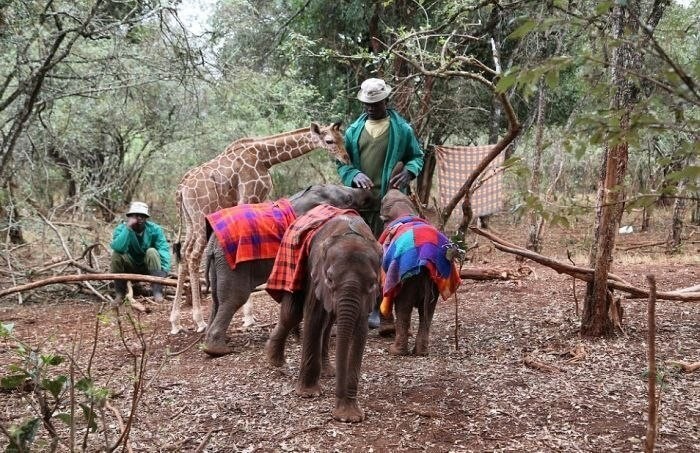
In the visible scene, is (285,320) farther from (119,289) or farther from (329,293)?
(119,289)

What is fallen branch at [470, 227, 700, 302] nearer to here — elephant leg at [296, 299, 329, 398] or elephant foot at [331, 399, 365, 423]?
elephant leg at [296, 299, 329, 398]

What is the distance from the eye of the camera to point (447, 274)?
4762 millimetres

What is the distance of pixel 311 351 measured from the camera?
391 centimetres

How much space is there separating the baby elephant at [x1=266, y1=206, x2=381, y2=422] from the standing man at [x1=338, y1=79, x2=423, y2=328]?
3.86 ft

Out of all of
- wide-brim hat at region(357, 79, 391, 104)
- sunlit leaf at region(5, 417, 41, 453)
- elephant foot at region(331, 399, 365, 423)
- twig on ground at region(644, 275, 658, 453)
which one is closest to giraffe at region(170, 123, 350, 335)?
wide-brim hat at region(357, 79, 391, 104)

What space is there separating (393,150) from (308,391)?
227cm

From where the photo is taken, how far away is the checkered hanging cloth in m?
11.1

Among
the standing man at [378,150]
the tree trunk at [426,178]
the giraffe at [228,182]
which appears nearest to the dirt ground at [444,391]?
the giraffe at [228,182]

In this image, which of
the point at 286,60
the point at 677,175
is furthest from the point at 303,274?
the point at 286,60

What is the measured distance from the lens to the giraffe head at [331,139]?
238 inches

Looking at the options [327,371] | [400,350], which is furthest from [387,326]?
[327,371]

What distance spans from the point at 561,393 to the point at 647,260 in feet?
23.0

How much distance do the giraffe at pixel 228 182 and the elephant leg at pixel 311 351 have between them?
6.97ft

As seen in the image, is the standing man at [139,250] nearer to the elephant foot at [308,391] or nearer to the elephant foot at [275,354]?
the elephant foot at [275,354]
